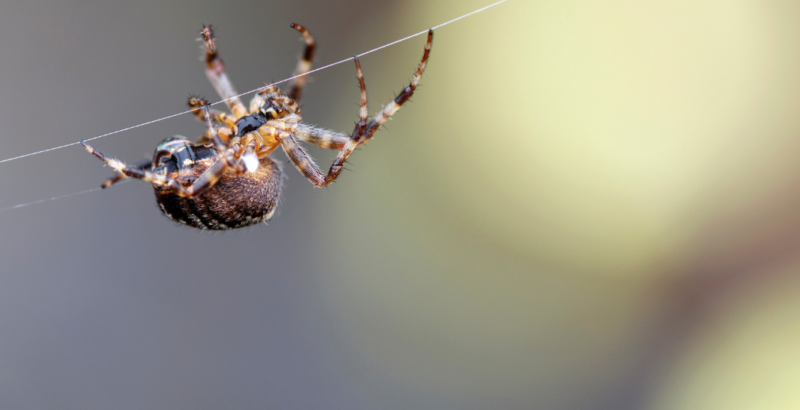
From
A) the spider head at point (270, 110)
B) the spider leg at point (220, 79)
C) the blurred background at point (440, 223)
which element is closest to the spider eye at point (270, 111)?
the spider head at point (270, 110)

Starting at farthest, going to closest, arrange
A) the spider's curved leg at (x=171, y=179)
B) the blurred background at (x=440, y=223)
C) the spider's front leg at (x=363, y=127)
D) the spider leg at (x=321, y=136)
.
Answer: the blurred background at (x=440, y=223) → the spider leg at (x=321, y=136) → the spider's front leg at (x=363, y=127) → the spider's curved leg at (x=171, y=179)

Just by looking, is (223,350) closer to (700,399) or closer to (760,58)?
(700,399)

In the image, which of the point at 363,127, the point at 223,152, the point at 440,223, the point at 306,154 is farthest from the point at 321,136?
the point at 440,223

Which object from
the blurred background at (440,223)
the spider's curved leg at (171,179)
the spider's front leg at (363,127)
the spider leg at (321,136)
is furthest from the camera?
the blurred background at (440,223)

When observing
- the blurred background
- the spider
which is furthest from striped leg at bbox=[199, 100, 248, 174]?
the blurred background

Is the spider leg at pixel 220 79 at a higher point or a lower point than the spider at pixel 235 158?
higher

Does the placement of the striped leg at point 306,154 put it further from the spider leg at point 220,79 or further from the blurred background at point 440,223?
the blurred background at point 440,223

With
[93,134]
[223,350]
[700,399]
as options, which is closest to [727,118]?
[700,399]

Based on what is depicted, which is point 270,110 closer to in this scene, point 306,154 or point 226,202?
point 306,154
